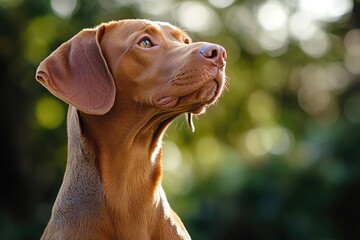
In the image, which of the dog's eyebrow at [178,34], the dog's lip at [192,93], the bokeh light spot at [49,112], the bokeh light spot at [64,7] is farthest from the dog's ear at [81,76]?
the bokeh light spot at [49,112]

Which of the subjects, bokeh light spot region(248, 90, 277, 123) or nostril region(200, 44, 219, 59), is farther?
bokeh light spot region(248, 90, 277, 123)

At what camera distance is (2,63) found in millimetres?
20391

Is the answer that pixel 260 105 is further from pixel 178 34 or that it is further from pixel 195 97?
pixel 195 97

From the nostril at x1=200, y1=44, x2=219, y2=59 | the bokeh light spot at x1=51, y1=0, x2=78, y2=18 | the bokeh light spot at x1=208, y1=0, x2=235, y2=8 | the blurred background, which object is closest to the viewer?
the nostril at x1=200, y1=44, x2=219, y2=59

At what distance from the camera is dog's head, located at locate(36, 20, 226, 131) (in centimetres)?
682

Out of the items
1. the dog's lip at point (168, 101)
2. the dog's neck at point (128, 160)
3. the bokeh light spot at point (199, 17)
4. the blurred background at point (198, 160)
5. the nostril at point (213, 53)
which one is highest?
the nostril at point (213, 53)

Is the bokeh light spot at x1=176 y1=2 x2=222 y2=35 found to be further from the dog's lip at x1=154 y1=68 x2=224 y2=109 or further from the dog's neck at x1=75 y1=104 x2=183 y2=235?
the dog's lip at x1=154 y1=68 x2=224 y2=109

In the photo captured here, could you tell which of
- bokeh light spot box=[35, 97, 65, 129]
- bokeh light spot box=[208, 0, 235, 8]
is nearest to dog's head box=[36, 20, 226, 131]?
bokeh light spot box=[35, 97, 65, 129]

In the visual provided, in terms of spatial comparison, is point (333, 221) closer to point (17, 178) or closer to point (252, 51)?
point (17, 178)

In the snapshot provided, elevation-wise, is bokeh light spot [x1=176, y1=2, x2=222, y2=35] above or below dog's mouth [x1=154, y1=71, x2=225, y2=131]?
below

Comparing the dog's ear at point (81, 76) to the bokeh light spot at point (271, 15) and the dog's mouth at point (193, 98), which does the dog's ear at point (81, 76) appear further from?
the bokeh light spot at point (271, 15)

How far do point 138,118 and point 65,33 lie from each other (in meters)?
12.7

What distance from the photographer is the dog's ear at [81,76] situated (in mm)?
7016

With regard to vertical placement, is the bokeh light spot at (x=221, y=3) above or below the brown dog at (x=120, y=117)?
below
